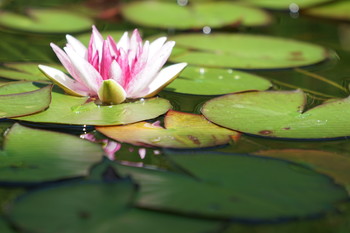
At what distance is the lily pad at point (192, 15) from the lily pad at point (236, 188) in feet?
5.87

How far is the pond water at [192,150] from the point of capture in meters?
1.24

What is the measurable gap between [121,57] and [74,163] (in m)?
0.55

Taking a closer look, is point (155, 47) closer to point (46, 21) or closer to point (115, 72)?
point (115, 72)

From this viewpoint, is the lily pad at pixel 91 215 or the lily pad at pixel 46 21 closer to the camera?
the lily pad at pixel 91 215

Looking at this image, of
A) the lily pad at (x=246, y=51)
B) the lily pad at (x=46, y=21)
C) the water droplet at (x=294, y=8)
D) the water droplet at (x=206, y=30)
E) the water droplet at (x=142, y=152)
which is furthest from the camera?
the water droplet at (x=294, y=8)

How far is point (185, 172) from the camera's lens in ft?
4.73

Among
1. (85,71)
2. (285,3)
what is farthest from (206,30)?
(85,71)

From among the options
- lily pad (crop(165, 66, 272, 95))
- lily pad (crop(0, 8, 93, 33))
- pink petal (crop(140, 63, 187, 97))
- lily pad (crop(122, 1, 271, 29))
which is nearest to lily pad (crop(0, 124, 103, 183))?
pink petal (crop(140, 63, 187, 97))

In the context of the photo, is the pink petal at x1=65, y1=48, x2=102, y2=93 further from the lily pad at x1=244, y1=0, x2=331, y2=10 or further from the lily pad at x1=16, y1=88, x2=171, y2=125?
the lily pad at x1=244, y1=0, x2=331, y2=10

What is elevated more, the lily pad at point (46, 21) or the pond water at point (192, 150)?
the lily pad at point (46, 21)

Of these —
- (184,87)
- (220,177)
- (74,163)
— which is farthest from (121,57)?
(220,177)

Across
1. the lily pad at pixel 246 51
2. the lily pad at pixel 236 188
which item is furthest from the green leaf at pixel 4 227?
the lily pad at pixel 246 51

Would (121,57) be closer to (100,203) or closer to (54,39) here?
(100,203)

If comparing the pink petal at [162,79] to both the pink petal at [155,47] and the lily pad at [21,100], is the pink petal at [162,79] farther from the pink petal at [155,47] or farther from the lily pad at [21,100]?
the lily pad at [21,100]
